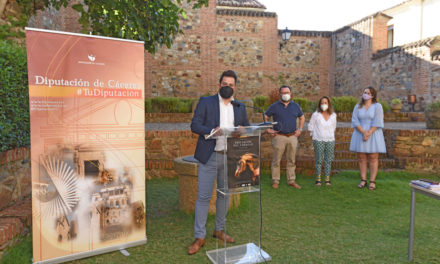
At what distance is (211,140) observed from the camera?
3059 millimetres

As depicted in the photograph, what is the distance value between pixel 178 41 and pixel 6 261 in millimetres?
13971

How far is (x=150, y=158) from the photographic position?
633 centimetres

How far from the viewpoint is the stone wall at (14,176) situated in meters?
3.04

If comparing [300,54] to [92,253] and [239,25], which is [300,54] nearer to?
[239,25]

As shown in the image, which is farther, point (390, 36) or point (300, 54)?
point (390, 36)

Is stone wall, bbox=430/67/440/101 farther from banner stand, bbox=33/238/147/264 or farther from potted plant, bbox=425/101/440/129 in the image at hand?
banner stand, bbox=33/238/147/264

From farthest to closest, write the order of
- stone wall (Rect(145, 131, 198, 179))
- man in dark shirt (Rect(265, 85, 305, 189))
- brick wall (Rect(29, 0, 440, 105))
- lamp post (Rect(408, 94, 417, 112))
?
brick wall (Rect(29, 0, 440, 105)), lamp post (Rect(408, 94, 417, 112)), stone wall (Rect(145, 131, 198, 179)), man in dark shirt (Rect(265, 85, 305, 189))

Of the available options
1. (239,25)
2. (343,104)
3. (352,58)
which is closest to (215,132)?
(343,104)

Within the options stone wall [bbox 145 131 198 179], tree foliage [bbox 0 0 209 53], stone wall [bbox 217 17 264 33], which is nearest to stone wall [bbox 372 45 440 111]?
stone wall [bbox 217 17 264 33]

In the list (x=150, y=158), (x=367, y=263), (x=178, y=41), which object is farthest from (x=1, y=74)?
(x=178, y=41)

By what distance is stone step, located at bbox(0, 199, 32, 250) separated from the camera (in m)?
2.67

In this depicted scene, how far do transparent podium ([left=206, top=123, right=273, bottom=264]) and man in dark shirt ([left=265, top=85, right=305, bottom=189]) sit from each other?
91.7 inches

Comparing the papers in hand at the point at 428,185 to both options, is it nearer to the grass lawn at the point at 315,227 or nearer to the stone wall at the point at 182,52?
the grass lawn at the point at 315,227

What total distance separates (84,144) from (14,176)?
106 cm
